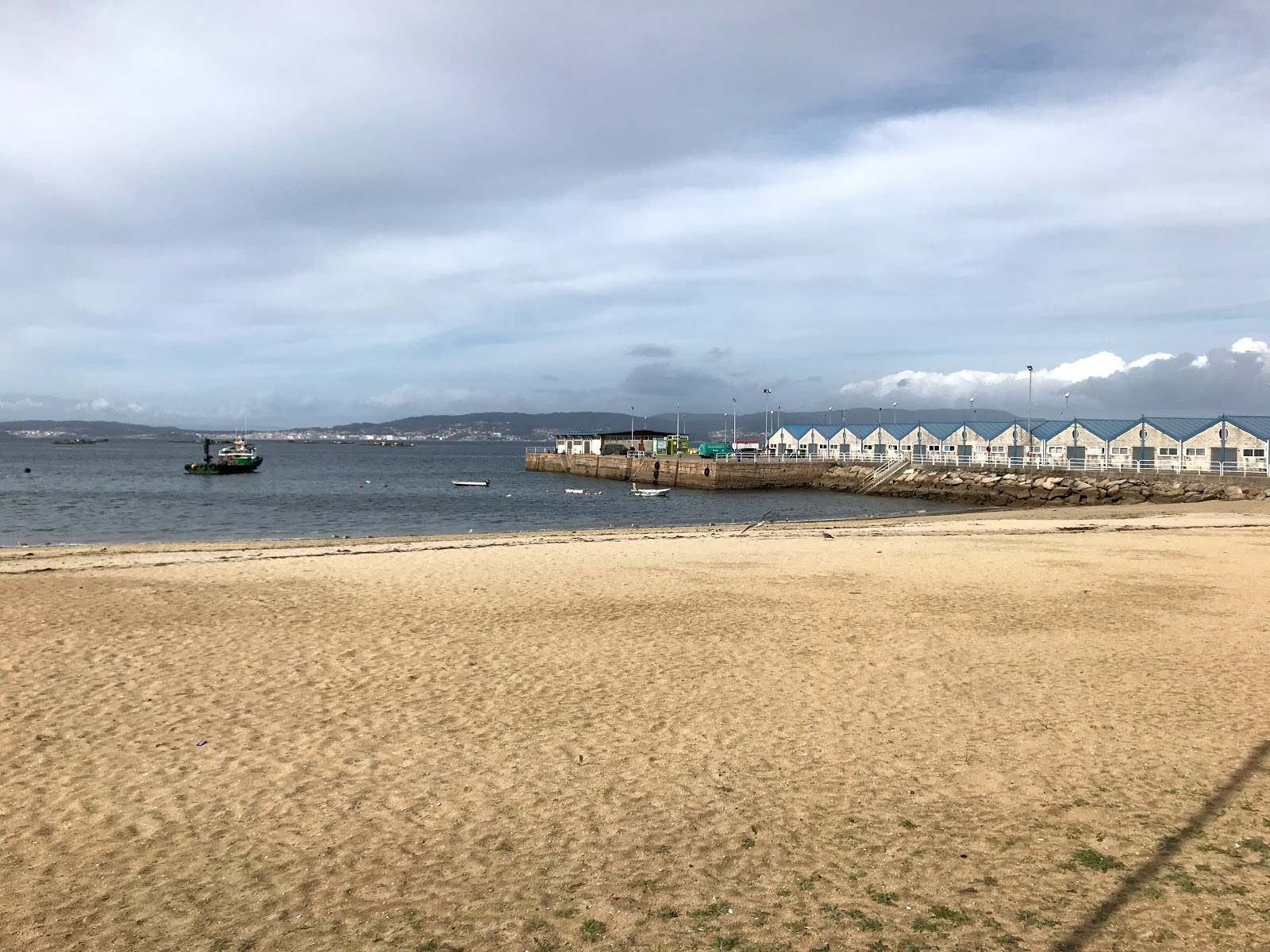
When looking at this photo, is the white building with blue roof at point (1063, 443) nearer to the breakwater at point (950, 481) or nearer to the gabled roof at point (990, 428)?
the gabled roof at point (990, 428)

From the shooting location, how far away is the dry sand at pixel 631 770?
5.21m

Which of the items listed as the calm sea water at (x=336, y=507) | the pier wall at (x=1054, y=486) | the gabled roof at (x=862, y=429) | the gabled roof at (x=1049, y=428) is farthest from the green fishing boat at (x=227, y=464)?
the gabled roof at (x=1049, y=428)

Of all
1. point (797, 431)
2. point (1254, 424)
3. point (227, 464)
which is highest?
point (797, 431)

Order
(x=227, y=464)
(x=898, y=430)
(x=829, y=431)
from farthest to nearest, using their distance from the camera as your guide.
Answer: (x=829, y=431) → (x=898, y=430) → (x=227, y=464)

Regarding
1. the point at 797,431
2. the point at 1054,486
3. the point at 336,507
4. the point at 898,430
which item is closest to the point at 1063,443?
the point at 1054,486

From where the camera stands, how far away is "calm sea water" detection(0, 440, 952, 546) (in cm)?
3691

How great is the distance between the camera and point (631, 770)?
756cm

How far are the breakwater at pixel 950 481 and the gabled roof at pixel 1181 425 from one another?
667cm

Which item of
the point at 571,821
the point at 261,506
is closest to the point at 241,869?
the point at 571,821

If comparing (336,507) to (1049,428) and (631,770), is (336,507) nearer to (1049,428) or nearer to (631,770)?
(631,770)

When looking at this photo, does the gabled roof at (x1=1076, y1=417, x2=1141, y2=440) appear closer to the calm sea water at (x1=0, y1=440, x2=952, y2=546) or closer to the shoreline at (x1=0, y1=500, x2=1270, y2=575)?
the calm sea water at (x1=0, y1=440, x2=952, y2=546)

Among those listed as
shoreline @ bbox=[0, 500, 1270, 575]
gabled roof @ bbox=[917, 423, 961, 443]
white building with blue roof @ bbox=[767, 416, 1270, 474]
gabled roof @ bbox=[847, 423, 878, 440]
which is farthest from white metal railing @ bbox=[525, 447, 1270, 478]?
shoreline @ bbox=[0, 500, 1270, 575]

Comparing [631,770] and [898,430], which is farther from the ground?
[898,430]

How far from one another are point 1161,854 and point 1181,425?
206 ft
